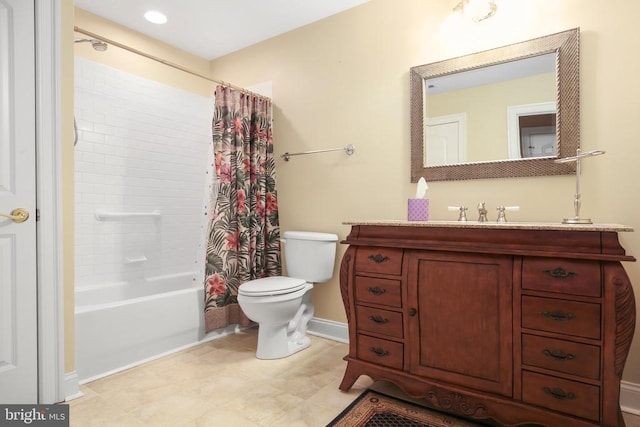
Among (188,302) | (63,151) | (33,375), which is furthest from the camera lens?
(188,302)

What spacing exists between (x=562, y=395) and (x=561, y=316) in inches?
12.0

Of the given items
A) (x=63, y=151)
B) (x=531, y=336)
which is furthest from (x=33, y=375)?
(x=531, y=336)

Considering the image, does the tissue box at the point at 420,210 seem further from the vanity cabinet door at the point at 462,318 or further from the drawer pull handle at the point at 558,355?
the drawer pull handle at the point at 558,355

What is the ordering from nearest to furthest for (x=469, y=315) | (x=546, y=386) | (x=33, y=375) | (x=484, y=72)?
1. (x=546, y=386)
2. (x=469, y=315)
3. (x=33, y=375)
4. (x=484, y=72)

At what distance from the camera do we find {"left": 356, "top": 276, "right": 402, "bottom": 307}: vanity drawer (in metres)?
1.75

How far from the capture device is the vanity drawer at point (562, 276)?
4.39 ft

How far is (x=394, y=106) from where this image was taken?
2.41m

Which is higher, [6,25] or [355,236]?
[6,25]

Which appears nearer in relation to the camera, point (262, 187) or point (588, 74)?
point (588, 74)

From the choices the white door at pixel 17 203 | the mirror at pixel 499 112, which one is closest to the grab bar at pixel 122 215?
the white door at pixel 17 203

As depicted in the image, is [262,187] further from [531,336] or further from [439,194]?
[531,336]

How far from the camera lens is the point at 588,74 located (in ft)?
5.91

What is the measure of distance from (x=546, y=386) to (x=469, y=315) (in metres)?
0.37

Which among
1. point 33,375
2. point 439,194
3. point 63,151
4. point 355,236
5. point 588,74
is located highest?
point 588,74
